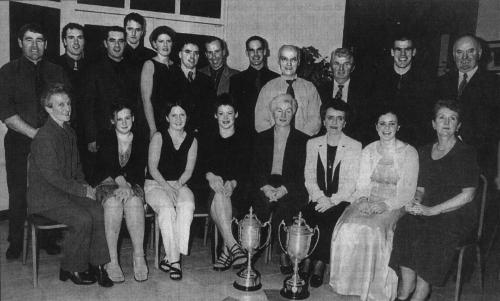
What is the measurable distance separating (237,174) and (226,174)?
0.08m

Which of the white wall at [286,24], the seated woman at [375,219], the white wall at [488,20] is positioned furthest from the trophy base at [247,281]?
the white wall at [488,20]

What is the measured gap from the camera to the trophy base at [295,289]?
9.68ft

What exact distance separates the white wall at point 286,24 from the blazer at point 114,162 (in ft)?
8.48

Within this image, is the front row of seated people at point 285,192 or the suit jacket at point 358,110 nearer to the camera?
the front row of seated people at point 285,192

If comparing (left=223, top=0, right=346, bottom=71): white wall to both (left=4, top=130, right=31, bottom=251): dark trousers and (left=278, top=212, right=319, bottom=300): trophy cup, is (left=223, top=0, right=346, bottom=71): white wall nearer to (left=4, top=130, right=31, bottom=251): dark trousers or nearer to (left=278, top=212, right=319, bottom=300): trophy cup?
(left=4, top=130, right=31, bottom=251): dark trousers

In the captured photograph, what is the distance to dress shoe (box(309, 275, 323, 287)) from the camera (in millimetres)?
3172

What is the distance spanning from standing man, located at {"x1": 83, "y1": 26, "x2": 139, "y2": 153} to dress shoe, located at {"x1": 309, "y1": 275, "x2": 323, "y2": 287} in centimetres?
166

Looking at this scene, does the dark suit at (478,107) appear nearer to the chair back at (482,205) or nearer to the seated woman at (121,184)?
the chair back at (482,205)

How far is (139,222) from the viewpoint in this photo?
125 inches

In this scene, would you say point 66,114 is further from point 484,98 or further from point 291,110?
point 484,98

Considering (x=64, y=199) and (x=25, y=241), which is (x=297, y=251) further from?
(x=25, y=241)

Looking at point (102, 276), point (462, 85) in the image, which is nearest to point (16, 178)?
point (102, 276)

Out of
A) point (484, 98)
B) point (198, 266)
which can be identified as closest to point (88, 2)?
point (198, 266)

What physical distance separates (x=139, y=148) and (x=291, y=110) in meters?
1.08
